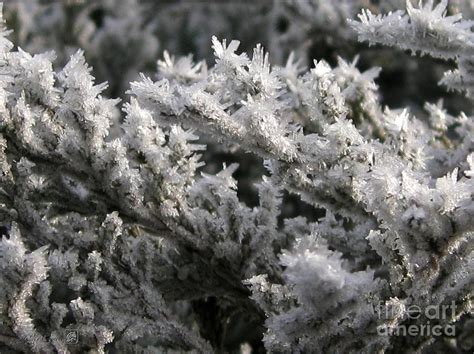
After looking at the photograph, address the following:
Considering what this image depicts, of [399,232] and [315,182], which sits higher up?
[315,182]

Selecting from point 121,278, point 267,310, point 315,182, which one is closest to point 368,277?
point 267,310

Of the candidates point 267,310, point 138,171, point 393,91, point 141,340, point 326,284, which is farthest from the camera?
point 393,91

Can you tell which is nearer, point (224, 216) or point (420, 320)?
point (420, 320)

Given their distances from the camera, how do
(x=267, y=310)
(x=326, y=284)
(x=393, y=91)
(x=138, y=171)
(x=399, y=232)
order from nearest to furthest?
(x=326, y=284) < (x=399, y=232) < (x=267, y=310) < (x=138, y=171) < (x=393, y=91)

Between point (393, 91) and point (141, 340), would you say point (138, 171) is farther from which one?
point (393, 91)

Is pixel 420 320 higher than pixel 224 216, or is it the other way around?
pixel 224 216

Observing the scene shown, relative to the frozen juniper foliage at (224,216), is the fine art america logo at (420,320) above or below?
below

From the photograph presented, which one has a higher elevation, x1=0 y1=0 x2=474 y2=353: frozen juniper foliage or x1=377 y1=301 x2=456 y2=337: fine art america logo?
x1=0 y1=0 x2=474 y2=353: frozen juniper foliage

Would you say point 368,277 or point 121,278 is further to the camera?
point 121,278
